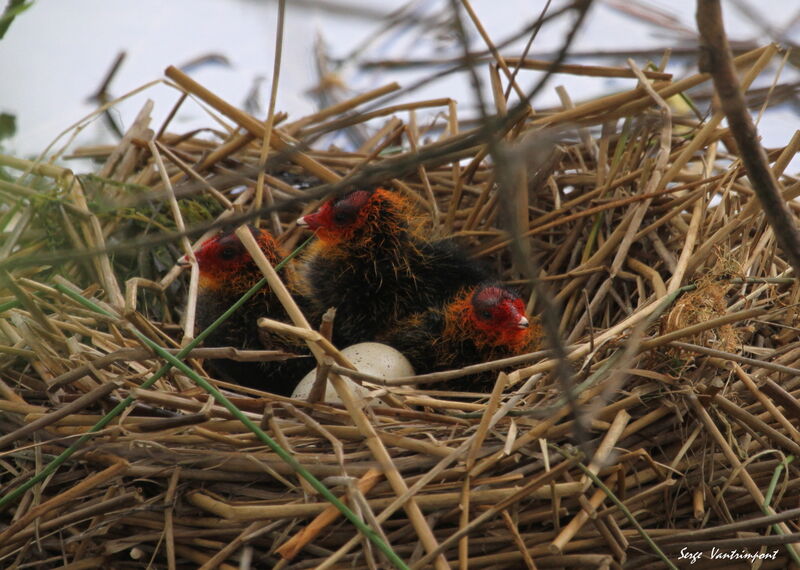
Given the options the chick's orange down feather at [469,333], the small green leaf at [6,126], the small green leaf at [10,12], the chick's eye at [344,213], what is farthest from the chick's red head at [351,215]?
the small green leaf at [10,12]

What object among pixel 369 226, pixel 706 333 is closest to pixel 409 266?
pixel 369 226

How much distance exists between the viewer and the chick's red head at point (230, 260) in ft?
6.37

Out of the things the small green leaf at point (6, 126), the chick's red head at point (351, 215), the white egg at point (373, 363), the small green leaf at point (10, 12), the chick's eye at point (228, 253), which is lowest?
the white egg at point (373, 363)

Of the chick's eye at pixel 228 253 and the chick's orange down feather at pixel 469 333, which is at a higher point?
the chick's eye at pixel 228 253

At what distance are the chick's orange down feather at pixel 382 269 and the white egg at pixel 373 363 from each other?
26 centimetres

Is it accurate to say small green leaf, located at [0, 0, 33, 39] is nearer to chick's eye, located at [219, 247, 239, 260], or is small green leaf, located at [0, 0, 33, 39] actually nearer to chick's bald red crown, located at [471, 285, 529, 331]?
chick's eye, located at [219, 247, 239, 260]

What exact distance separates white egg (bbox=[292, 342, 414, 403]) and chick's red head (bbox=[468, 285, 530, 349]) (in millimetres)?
186

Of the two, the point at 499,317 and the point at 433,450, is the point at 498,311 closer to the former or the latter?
the point at 499,317

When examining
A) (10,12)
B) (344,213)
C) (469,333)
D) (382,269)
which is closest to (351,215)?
(344,213)

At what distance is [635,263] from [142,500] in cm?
113

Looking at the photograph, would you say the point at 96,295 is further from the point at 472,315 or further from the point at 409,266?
the point at 472,315

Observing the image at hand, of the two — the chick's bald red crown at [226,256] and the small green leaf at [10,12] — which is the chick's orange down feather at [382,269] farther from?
the small green leaf at [10,12]

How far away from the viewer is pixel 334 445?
1132 mm

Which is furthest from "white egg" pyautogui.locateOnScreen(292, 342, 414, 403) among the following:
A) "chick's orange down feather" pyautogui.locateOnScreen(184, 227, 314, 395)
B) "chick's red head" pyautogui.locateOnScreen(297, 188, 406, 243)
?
"chick's red head" pyautogui.locateOnScreen(297, 188, 406, 243)
